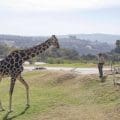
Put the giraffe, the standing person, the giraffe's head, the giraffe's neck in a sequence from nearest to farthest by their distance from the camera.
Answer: the giraffe, the giraffe's neck, the giraffe's head, the standing person

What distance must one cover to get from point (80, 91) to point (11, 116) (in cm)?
652

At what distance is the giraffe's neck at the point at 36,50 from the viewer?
61.3 feet

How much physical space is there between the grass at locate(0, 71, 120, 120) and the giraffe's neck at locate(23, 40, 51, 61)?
86.3 inches

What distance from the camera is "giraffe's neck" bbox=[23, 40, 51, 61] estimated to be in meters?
18.7

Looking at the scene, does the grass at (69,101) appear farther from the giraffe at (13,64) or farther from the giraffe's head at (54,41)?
the giraffe's head at (54,41)

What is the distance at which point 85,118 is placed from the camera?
1417 centimetres

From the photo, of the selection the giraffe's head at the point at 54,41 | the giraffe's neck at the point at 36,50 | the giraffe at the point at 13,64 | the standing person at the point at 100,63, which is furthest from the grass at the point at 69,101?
the giraffe's head at the point at 54,41

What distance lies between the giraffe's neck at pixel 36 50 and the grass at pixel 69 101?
2193 millimetres

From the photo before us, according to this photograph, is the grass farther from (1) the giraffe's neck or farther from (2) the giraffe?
(1) the giraffe's neck

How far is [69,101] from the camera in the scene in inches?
730

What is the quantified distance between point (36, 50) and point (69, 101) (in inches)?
114

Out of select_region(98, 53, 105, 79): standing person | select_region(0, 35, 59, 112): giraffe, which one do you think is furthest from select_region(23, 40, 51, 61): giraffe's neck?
select_region(98, 53, 105, 79): standing person

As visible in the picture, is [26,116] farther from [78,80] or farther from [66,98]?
[78,80]

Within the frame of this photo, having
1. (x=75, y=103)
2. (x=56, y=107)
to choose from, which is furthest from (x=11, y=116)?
(x=75, y=103)
